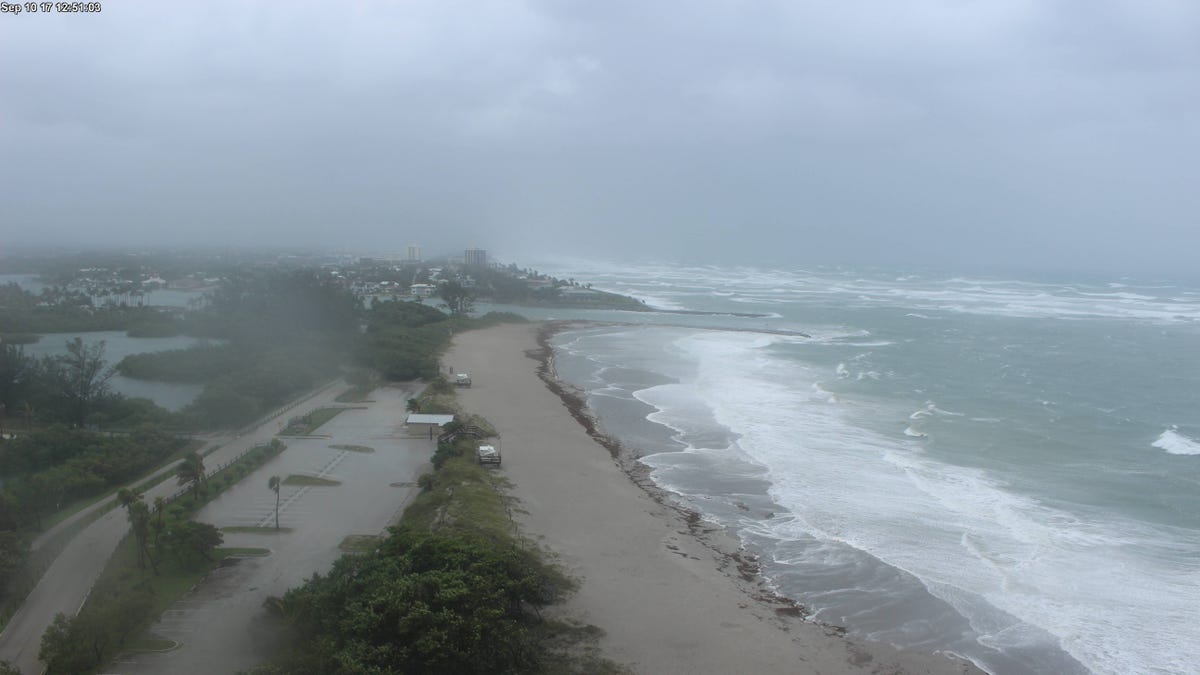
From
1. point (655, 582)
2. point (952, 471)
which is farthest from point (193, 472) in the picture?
point (952, 471)

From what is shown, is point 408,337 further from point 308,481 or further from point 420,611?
point 420,611

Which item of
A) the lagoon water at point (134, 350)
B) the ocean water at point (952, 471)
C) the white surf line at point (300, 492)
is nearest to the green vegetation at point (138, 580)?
the white surf line at point (300, 492)

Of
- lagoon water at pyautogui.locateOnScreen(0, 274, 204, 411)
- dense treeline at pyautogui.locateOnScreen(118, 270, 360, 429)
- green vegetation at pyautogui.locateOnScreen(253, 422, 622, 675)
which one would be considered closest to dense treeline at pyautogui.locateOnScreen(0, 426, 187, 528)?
dense treeline at pyautogui.locateOnScreen(118, 270, 360, 429)

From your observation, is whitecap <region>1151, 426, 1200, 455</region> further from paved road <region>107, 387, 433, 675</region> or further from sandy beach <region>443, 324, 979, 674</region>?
paved road <region>107, 387, 433, 675</region>

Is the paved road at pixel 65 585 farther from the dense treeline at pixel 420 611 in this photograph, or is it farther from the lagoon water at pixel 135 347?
the lagoon water at pixel 135 347

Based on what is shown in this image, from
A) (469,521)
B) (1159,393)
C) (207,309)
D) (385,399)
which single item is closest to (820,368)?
(1159,393)

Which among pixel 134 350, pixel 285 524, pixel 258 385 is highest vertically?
pixel 258 385
